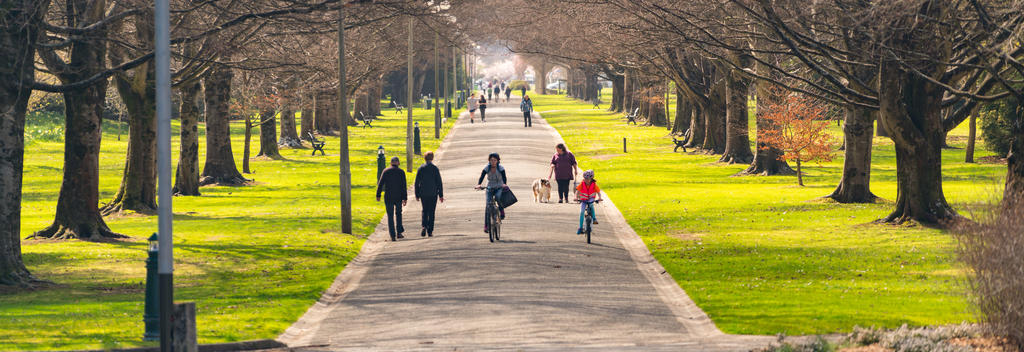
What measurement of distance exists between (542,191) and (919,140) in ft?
29.8

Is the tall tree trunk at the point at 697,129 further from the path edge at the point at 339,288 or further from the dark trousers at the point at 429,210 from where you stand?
the dark trousers at the point at 429,210

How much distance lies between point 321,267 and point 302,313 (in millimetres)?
4367

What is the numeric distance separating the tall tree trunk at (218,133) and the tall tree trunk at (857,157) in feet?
58.1

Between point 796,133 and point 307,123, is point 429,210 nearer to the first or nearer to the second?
point 796,133

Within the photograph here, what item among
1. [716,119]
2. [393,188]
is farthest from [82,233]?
[716,119]

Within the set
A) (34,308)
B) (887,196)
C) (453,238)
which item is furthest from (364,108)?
(34,308)

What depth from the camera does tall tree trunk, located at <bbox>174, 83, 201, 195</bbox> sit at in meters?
30.4

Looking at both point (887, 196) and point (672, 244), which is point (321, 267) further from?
point (887, 196)

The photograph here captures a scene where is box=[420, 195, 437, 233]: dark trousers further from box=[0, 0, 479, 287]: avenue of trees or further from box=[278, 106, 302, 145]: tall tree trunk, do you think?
box=[278, 106, 302, 145]: tall tree trunk

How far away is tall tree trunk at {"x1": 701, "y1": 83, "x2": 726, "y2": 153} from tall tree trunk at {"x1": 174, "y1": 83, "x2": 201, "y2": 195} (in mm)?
20976

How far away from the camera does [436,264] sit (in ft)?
58.1

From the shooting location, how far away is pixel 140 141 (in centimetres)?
2531

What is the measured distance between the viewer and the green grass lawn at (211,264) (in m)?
12.7

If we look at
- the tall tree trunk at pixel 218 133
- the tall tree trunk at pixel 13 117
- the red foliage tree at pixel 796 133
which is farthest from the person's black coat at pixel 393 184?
the red foliage tree at pixel 796 133
